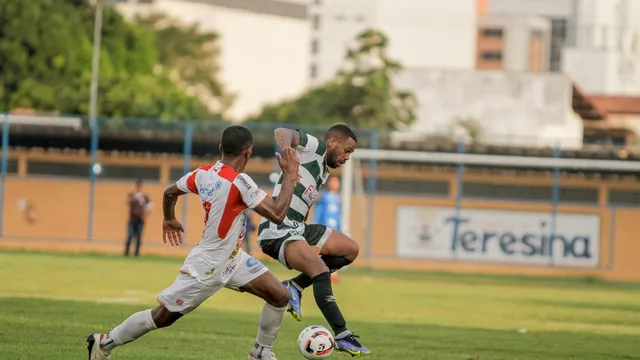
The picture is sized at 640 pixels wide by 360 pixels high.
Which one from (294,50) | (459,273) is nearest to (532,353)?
(459,273)

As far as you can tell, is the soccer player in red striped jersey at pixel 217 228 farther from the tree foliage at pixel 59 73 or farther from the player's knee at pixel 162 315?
the tree foliage at pixel 59 73

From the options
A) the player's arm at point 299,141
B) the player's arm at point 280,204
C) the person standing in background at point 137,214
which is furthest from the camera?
the person standing in background at point 137,214

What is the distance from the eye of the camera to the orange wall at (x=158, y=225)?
36875 millimetres

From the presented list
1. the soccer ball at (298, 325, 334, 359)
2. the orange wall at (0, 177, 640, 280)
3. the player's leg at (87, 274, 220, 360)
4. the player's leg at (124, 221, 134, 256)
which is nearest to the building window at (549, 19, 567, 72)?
the orange wall at (0, 177, 640, 280)

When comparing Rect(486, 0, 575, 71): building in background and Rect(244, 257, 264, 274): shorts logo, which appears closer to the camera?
Rect(244, 257, 264, 274): shorts logo

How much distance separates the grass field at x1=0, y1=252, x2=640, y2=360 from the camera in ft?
44.6

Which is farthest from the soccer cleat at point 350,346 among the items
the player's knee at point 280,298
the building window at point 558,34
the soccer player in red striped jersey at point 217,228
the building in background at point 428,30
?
the building window at point 558,34

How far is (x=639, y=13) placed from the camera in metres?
122

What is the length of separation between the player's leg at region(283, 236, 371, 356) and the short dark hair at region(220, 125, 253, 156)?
1.68 m

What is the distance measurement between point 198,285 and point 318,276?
1.62m

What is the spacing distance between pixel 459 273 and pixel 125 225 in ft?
30.7

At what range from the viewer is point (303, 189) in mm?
12125

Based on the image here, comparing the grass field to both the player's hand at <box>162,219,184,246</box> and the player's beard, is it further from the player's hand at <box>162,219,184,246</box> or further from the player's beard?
the player's beard

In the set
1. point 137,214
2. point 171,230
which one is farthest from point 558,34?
point 171,230
